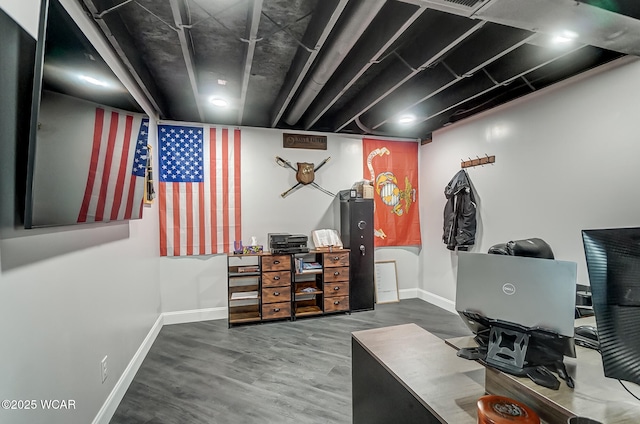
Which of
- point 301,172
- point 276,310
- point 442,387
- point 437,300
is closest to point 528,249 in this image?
point 442,387

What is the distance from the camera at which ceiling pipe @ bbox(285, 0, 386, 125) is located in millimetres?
1800

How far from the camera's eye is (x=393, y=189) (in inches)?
192

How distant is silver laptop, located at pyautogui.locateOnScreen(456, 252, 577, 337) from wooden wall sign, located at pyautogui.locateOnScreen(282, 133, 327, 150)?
3475mm

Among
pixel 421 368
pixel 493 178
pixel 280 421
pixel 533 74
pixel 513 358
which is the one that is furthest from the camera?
pixel 493 178

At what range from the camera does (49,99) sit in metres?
1.22

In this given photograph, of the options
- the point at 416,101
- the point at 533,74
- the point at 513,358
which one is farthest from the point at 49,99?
the point at 533,74

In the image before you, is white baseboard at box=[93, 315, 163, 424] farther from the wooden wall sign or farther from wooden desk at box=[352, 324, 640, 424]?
the wooden wall sign

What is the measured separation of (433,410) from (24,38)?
2.24 metres

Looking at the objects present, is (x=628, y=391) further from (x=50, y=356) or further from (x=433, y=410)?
(x=50, y=356)

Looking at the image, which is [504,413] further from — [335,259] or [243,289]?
[243,289]

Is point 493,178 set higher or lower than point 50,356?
higher

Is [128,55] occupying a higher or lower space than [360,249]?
higher

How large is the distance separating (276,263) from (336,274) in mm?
890

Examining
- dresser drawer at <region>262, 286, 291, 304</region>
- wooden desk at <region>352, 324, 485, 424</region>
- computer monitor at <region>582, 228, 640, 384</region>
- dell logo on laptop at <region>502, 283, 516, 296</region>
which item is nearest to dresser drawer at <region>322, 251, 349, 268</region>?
dresser drawer at <region>262, 286, 291, 304</region>
